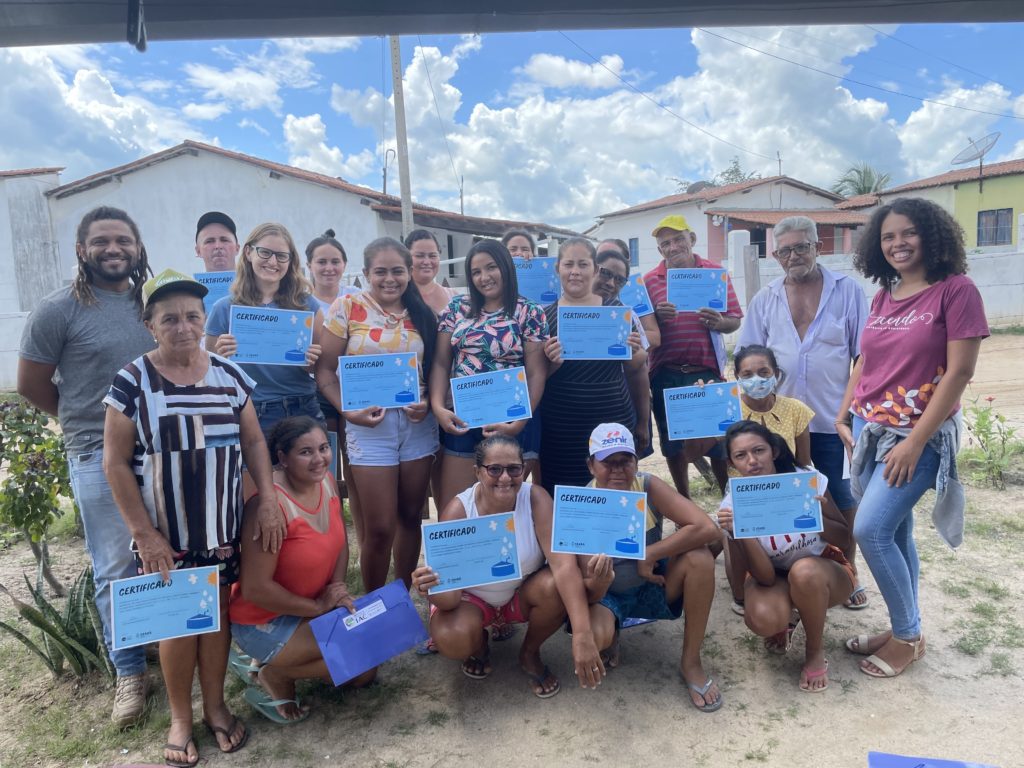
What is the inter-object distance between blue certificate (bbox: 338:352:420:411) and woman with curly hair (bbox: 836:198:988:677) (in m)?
2.18

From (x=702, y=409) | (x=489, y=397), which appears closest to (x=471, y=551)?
(x=489, y=397)

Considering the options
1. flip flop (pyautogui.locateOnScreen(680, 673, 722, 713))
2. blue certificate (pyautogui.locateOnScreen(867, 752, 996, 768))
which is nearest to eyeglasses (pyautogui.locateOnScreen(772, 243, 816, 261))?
flip flop (pyautogui.locateOnScreen(680, 673, 722, 713))

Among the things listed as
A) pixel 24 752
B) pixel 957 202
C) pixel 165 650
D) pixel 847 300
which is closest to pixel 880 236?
pixel 847 300

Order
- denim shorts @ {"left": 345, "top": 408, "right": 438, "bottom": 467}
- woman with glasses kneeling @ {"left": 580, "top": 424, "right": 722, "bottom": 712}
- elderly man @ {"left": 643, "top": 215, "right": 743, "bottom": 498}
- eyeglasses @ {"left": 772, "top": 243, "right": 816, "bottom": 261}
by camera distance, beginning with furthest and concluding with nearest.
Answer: elderly man @ {"left": 643, "top": 215, "right": 743, "bottom": 498} → eyeglasses @ {"left": 772, "top": 243, "right": 816, "bottom": 261} → denim shorts @ {"left": 345, "top": 408, "right": 438, "bottom": 467} → woman with glasses kneeling @ {"left": 580, "top": 424, "right": 722, "bottom": 712}

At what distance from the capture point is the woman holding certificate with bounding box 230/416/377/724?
2.80 meters

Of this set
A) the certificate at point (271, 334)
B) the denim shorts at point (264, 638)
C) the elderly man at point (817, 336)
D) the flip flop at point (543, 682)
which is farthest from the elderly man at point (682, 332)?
the denim shorts at point (264, 638)

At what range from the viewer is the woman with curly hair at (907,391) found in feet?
9.18

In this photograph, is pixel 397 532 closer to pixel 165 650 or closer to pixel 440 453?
pixel 440 453

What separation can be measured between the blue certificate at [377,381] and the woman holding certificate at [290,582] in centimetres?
38

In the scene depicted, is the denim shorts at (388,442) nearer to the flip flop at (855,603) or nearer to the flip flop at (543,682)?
the flip flop at (543,682)

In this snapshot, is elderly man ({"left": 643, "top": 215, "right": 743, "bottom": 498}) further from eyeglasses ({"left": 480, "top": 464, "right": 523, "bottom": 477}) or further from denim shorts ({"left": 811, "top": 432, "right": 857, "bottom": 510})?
eyeglasses ({"left": 480, "top": 464, "right": 523, "bottom": 477})

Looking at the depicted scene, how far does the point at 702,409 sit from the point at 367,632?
1.99 m

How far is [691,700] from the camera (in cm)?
303

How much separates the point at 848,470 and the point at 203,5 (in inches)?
137
